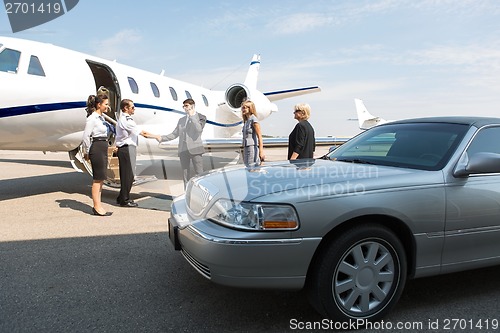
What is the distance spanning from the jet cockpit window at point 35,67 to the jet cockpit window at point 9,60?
204 millimetres

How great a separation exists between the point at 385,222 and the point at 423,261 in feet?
1.31

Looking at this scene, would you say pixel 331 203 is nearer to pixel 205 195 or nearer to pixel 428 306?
pixel 205 195

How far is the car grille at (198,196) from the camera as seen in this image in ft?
9.35

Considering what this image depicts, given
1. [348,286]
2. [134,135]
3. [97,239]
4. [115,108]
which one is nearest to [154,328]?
[348,286]

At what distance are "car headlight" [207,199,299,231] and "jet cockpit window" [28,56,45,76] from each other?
19.5 feet

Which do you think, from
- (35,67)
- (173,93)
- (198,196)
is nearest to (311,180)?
(198,196)

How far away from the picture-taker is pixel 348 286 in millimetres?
2531

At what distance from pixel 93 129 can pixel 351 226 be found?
15.1 feet

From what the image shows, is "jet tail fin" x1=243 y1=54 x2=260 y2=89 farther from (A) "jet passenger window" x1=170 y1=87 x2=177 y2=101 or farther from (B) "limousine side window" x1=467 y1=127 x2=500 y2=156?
(B) "limousine side window" x1=467 y1=127 x2=500 y2=156

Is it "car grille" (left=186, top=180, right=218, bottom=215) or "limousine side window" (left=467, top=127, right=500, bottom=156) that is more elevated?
"limousine side window" (left=467, top=127, right=500, bottom=156)

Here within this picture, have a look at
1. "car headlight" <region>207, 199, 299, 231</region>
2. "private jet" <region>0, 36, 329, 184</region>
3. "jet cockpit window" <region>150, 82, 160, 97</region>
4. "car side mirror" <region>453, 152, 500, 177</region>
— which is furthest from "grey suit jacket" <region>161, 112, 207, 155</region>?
"car side mirror" <region>453, 152, 500, 177</region>

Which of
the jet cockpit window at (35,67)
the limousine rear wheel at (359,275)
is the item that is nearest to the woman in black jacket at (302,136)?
the limousine rear wheel at (359,275)

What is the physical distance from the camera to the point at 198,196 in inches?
121

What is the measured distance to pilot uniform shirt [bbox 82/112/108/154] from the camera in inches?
227
